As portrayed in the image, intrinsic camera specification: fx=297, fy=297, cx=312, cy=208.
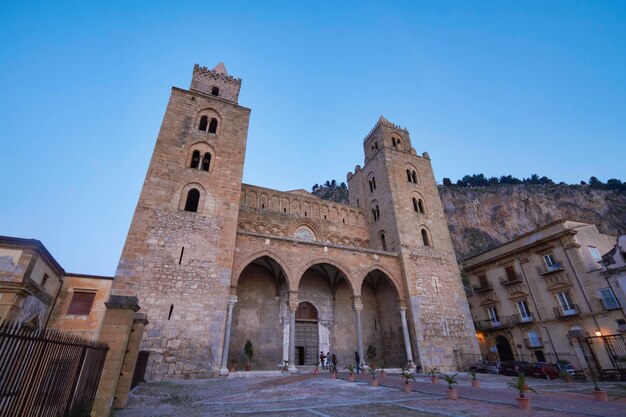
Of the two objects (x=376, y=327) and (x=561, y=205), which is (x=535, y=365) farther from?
(x=561, y=205)

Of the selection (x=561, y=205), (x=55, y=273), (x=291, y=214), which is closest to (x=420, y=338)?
(x=291, y=214)

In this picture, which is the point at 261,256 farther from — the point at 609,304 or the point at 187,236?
the point at 609,304

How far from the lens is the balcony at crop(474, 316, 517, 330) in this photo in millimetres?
21297

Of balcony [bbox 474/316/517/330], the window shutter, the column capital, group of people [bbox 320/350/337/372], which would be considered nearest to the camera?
the window shutter

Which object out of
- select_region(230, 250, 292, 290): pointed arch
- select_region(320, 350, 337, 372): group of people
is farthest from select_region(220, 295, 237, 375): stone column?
select_region(320, 350, 337, 372): group of people

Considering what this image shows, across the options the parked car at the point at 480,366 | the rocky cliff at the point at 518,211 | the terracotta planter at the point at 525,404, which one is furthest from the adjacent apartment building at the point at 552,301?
the rocky cliff at the point at 518,211

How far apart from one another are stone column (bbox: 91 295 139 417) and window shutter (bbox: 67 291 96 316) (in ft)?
40.1

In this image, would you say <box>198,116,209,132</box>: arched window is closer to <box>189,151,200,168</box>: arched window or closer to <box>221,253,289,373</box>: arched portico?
<box>189,151,200,168</box>: arched window

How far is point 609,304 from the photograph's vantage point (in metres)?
16.8

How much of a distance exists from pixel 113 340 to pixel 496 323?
992 inches

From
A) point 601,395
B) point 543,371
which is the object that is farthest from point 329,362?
point 601,395

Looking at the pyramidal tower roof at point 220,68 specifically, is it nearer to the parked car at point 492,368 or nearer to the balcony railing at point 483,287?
the parked car at point 492,368

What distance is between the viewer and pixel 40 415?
12.1 ft

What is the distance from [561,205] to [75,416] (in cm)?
6371
